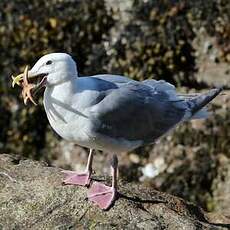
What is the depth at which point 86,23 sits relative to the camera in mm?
6965

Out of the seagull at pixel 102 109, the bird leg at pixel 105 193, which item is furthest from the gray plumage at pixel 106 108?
the bird leg at pixel 105 193

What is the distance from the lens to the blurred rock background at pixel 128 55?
643 cm

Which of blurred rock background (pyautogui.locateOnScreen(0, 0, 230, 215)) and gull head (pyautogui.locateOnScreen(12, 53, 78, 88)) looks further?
blurred rock background (pyautogui.locateOnScreen(0, 0, 230, 215))

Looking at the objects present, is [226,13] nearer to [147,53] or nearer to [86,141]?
[147,53]

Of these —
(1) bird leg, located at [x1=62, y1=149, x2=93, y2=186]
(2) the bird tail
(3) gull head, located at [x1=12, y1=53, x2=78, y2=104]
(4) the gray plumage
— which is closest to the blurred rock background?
(2) the bird tail

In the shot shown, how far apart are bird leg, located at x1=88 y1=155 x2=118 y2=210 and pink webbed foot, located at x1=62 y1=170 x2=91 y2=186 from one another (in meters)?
0.05

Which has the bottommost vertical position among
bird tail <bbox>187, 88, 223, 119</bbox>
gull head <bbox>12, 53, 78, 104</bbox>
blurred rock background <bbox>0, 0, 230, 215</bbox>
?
blurred rock background <bbox>0, 0, 230, 215</bbox>

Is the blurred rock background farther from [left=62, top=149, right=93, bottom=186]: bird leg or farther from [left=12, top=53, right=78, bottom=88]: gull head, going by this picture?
[left=12, top=53, right=78, bottom=88]: gull head

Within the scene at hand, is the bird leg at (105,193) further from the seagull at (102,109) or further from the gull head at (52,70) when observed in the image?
the gull head at (52,70)

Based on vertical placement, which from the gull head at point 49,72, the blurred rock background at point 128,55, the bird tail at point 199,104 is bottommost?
the blurred rock background at point 128,55

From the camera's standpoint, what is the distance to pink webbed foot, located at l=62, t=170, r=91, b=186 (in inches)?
163

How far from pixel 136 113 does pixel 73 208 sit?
0.57m

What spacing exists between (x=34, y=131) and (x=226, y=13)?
2.02 meters

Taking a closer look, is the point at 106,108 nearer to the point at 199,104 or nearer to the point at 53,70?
the point at 53,70
